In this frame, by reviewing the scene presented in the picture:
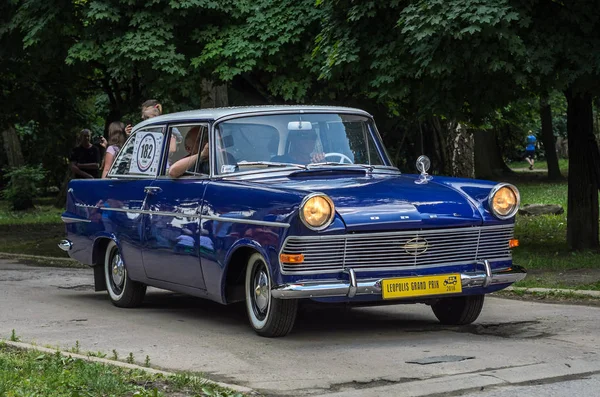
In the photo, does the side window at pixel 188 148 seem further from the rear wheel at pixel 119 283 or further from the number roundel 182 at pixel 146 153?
the rear wheel at pixel 119 283

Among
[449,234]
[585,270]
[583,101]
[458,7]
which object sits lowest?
[585,270]

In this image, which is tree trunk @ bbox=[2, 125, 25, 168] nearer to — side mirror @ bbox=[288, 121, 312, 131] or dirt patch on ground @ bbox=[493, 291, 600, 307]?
dirt patch on ground @ bbox=[493, 291, 600, 307]

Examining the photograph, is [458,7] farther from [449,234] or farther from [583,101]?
[449,234]

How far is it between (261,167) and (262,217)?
3.35 ft

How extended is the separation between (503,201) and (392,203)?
1.01 metres

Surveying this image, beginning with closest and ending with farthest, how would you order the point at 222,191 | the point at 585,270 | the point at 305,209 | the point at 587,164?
→ 1. the point at 305,209
2. the point at 222,191
3. the point at 585,270
4. the point at 587,164

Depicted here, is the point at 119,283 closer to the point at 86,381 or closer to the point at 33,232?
the point at 86,381

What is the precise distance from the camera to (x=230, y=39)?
1923 centimetres

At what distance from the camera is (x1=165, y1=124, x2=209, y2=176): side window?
10.1m

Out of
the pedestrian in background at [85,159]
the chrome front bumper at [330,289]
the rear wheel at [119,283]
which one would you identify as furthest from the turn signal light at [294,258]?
the pedestrian in background at [85,159]

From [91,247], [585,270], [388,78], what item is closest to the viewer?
[91,247]

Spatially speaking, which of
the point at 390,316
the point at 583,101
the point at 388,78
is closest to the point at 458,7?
the point at 388,78

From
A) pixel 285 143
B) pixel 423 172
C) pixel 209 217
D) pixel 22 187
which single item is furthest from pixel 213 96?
pixel 209 217

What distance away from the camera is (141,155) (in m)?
11.2
